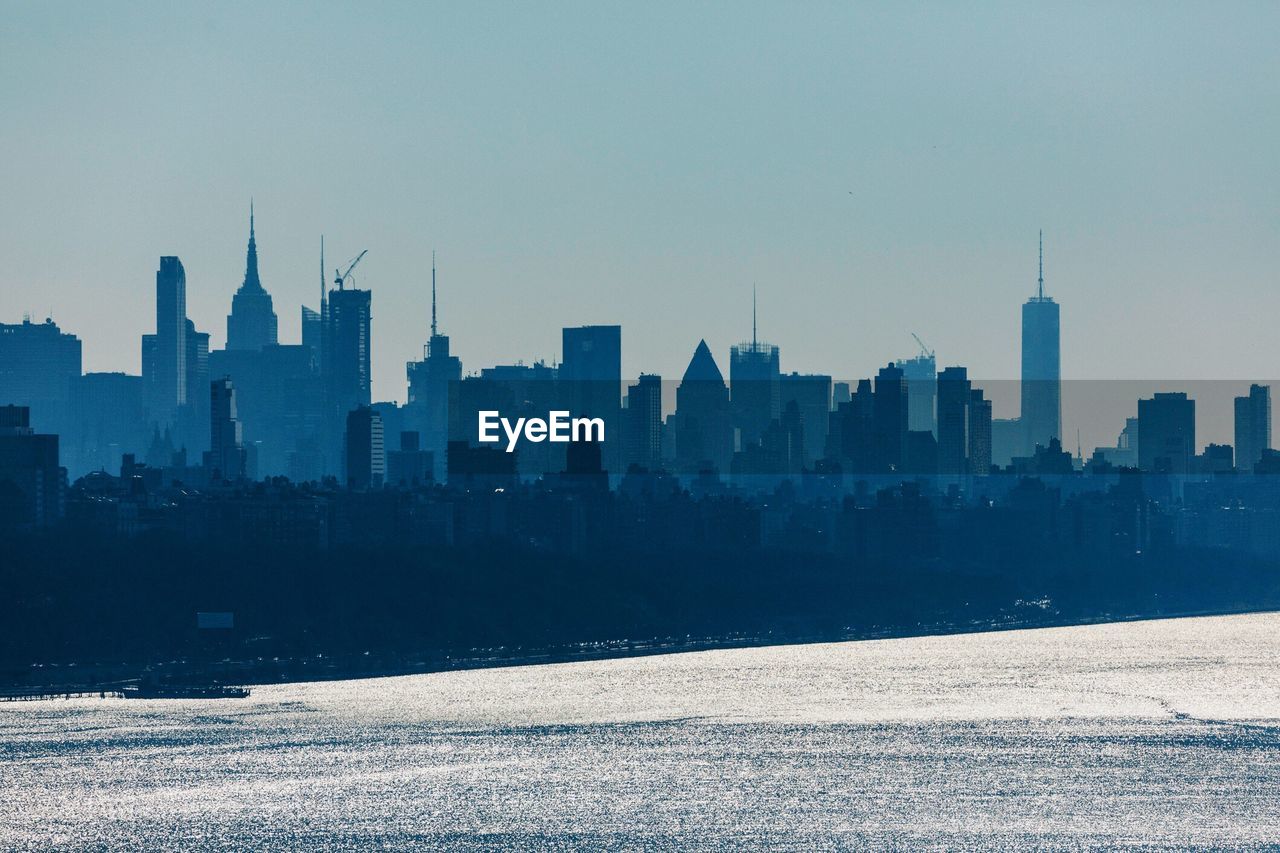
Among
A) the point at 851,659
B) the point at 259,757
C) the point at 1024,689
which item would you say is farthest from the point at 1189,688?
the point at 259,757

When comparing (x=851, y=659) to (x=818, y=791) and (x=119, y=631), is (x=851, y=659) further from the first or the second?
(x=818, y=791)

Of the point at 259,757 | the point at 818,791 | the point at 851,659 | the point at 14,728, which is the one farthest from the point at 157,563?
the point at 818,791

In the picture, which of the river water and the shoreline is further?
the shoreline

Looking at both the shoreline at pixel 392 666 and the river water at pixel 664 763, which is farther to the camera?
the shoreline at pixel 392 666

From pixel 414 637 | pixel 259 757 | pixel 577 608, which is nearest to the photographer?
pixel 259 757

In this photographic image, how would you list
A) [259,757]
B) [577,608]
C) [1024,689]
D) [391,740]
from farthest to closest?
[577,608], [1024,689], [391,740], [259,757]

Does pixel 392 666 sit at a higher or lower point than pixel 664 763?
lower

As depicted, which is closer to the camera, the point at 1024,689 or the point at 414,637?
the point at 1024,689
